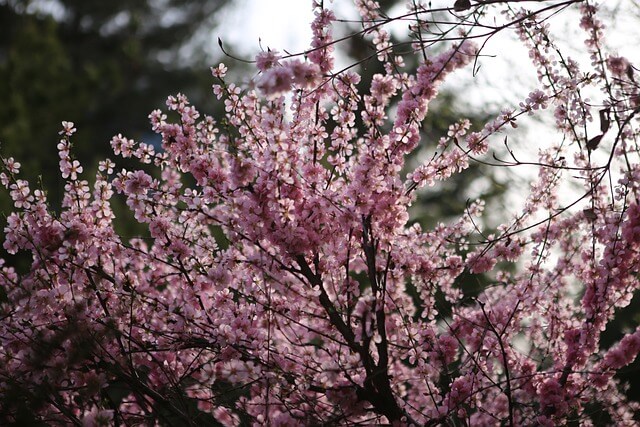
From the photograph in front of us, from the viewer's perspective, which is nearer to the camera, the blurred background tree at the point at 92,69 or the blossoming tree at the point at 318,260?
the blossoming tree at the point at 318,260

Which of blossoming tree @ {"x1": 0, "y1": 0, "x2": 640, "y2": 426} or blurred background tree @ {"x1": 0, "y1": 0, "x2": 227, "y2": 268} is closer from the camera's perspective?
blossoming tree @ {"x1": 0, "y1": 0, "x2": 640, "y2": 426}

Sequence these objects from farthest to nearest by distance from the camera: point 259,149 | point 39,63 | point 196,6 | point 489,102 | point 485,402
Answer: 1. point 196,6
2. point 39,63
3. point 489,102
4. point 485,402
5. point 259,149

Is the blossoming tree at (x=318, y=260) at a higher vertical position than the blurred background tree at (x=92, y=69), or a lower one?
lower

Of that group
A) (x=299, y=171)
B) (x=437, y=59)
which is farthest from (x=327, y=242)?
(x=437, y=59)

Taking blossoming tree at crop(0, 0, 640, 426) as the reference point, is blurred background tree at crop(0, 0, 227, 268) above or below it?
above

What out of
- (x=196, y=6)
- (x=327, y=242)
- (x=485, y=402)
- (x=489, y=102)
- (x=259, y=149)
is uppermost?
(x=196, y=6)

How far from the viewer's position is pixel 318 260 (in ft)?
8.04

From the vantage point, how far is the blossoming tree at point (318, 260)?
2250 millimetres

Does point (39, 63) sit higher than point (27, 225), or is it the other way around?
point (39, 63)

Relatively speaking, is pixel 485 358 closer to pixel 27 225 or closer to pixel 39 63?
pixel 27 225

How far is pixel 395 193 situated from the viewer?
2.41 metres

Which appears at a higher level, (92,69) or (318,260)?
(92,69)

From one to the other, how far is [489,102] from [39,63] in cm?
690

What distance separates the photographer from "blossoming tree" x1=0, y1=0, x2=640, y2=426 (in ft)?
7.38
